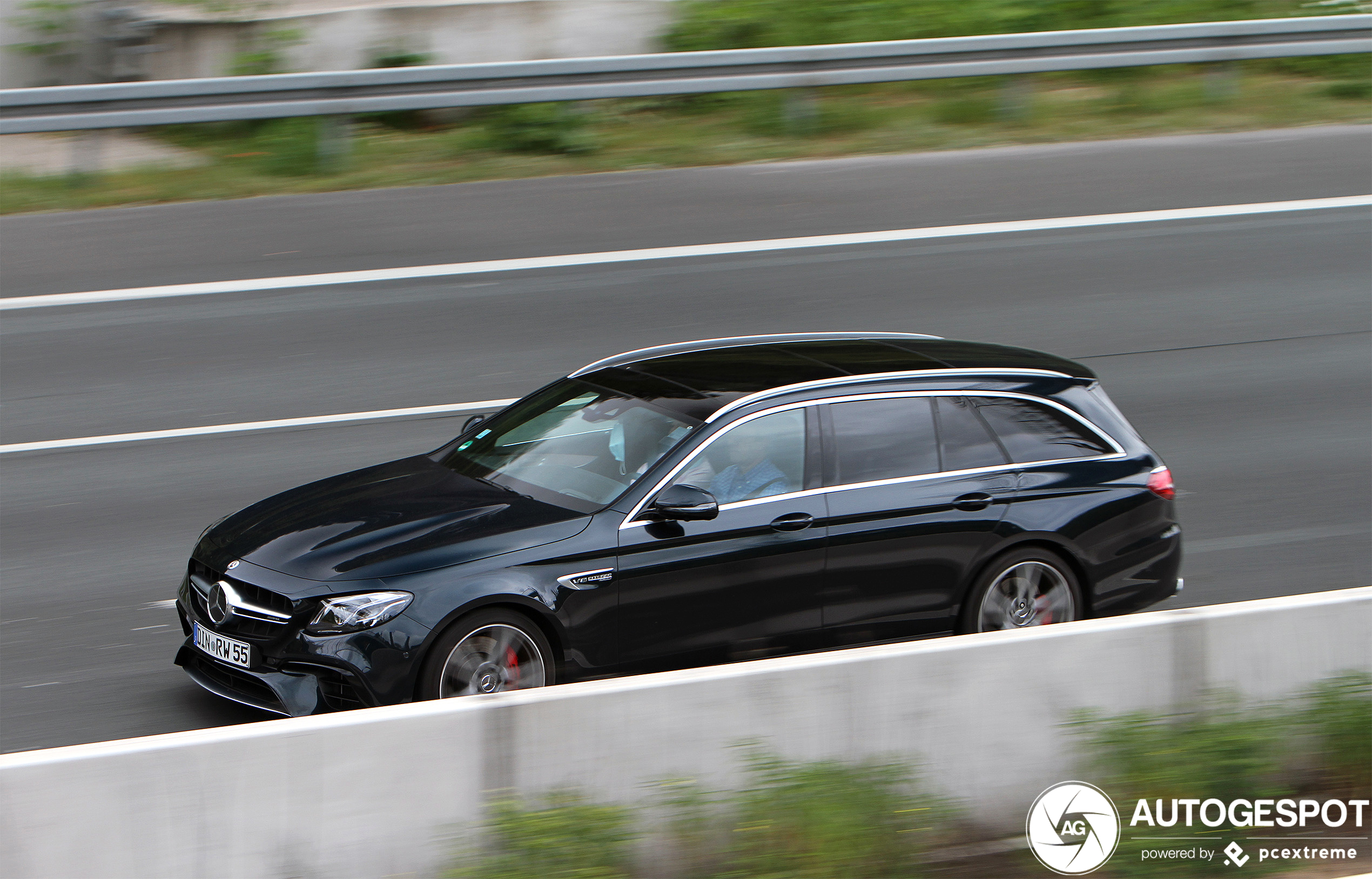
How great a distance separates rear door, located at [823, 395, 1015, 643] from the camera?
6582 millimetres

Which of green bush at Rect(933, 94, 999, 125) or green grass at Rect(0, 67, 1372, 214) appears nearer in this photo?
green grass at Rect(0, 67, 1372, 214)

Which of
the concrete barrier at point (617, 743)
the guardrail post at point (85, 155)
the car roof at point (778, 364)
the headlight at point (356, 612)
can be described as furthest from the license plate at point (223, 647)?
the guardrail post at point (85, 155)

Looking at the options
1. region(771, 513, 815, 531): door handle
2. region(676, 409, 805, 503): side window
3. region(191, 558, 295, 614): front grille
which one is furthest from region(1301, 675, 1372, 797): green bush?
region(191, 558, 295, 614): front grille

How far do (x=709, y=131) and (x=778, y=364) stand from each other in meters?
8.77

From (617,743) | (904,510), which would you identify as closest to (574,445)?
(904,510)

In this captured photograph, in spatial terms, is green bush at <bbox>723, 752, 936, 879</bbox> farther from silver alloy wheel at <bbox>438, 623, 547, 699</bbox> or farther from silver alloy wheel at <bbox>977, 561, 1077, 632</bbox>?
silver alloy wheel at <bbox>977, 561, 1077, 632</bbox>

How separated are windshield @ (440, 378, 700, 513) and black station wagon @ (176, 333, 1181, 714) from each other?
0.05 ft

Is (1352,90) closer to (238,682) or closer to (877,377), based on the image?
(877,377)

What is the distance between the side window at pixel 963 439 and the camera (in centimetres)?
693

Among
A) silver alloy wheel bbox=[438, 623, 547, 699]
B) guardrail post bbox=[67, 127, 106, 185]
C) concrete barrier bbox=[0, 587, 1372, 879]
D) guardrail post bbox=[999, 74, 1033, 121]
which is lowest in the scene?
concrete barrier bbox=[0, 587, 1372, 879]

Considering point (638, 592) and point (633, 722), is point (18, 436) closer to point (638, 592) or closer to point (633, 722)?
point (638, 592)

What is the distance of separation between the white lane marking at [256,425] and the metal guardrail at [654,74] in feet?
15.2

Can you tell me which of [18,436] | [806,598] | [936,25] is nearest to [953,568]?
[806,598]

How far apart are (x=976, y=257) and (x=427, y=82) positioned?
553cm
